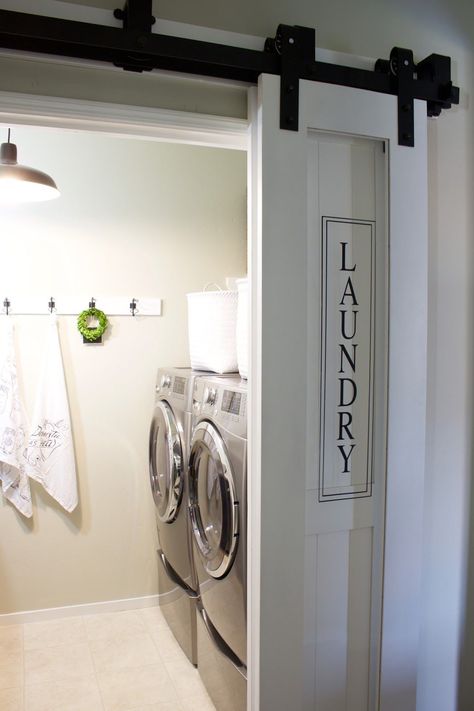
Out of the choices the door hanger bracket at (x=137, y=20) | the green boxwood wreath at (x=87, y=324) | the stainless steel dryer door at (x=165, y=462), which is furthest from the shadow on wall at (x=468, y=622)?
the green boxwood wreath at (x=87, y=324)

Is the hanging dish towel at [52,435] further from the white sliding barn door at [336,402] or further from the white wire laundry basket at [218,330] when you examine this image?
the white sliding barn door at [336,402]

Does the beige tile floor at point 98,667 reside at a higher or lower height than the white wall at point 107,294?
lower

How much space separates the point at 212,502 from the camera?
2146 mm

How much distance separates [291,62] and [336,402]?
96 centimetres

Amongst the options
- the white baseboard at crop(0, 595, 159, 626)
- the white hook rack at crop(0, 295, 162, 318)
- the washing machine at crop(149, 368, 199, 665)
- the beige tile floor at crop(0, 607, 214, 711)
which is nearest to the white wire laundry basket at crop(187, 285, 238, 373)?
the washing machine at crop(149, 368, 199, 665)

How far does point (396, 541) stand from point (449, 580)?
1.06ft

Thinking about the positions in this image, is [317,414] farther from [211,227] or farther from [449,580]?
[211,227]

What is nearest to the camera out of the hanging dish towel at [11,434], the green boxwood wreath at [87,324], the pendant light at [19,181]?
the pendant light at [19,181]

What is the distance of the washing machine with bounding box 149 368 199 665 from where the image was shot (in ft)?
8.27

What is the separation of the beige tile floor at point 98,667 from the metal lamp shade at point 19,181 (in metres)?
2.08

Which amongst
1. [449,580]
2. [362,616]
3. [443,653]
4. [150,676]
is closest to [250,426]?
[362,616]

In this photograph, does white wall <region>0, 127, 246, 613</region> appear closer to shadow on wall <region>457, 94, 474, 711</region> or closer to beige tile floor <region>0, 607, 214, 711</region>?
beige tile floor <region>0, 607, 214, 711</region>

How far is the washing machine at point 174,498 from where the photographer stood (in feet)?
8.27

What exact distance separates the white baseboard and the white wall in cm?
4
